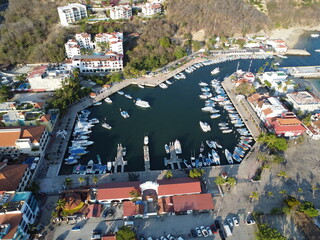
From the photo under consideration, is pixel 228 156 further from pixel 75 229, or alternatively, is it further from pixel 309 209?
pixel 75 229

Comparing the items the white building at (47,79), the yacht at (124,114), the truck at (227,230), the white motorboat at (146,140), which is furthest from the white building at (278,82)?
the white building at (47,79)

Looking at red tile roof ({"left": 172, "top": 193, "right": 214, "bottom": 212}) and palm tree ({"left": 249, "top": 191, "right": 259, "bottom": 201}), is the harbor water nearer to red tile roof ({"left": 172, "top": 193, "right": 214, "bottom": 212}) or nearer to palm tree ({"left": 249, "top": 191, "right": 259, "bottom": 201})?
palm tree ({"left": 249, "top": 191, "right": 259, "bottom": 201})

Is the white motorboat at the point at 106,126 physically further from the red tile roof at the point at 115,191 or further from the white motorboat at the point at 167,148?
the red tile roof at the point at 115,191

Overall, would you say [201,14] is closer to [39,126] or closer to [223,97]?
[223,97]

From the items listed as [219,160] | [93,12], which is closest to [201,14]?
[93,12]

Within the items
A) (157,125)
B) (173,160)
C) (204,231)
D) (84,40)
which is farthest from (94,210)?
(84,40)

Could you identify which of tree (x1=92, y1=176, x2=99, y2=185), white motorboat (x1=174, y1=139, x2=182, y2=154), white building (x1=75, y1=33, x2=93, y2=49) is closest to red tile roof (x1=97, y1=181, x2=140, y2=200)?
tree (x1=92, y1=176, x2=99, y2=185)
